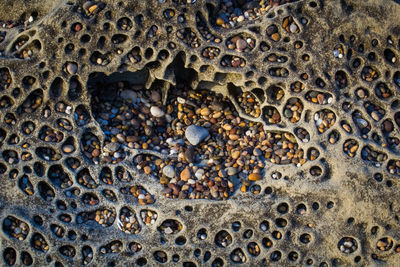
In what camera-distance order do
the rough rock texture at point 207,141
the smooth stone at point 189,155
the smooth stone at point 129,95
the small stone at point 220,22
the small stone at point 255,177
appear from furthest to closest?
the smooth stone at point 129,95
the small stone at point 220,22
the smooth stone at point 189,155
the small stone at point 255,177
the rough rock texture at point 207,141

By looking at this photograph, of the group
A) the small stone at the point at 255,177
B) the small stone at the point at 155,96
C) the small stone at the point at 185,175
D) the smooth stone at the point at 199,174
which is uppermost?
the small stone at the point at 155,96

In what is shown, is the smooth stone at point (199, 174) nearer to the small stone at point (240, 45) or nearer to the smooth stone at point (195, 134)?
the smooth stone at point (195, 134)

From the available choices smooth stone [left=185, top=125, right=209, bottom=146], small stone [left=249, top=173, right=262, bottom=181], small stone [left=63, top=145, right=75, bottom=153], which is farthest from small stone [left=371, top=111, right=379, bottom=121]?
small stone [left=63, top=145, right=75, bottom=153]

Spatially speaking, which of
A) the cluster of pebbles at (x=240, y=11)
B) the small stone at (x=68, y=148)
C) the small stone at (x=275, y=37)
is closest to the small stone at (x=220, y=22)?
the cluster of pebbles at (x=240, y=11)

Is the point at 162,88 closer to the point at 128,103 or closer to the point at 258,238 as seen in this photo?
the point at 128,103

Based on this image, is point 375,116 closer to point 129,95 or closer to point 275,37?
point 275,37

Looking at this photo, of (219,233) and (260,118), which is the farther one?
(260,118)

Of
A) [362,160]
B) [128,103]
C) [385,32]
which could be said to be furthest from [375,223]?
[128,103]

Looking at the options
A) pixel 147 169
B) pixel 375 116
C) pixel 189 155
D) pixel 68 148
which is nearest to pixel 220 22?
pixel 189 155
